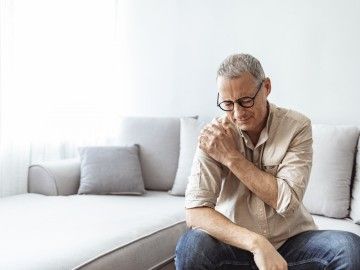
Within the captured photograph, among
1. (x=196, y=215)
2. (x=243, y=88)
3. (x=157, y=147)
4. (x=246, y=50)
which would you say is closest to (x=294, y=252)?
(x=196, y=215)

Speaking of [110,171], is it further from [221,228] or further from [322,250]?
[322,250]

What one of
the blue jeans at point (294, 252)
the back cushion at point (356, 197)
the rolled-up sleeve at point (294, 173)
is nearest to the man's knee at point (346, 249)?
the blue jeans at point (294, 252)

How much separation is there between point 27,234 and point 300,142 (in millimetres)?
1059

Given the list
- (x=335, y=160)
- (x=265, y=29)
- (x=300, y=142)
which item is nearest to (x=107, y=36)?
(x=265, y=29)

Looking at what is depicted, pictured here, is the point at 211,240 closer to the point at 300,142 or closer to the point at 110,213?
the point at 300,142

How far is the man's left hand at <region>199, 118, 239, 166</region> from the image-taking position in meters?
1.48

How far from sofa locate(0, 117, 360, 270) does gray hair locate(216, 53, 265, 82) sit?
29.7 inches

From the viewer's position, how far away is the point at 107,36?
3244 millimetres

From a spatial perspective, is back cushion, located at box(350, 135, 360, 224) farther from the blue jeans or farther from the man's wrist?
the man's wrist

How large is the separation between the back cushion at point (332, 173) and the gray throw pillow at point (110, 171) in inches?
39.7

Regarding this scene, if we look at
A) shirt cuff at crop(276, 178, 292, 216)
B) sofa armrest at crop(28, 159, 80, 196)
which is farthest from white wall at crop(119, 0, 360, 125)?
shirt cuff at crop(276, 178, 292, 216)

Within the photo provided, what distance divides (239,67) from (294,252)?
0.63 m

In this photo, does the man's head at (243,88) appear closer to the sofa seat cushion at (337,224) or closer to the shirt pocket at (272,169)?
the shirt pocket at (272,169)

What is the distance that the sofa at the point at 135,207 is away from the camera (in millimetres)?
1542
